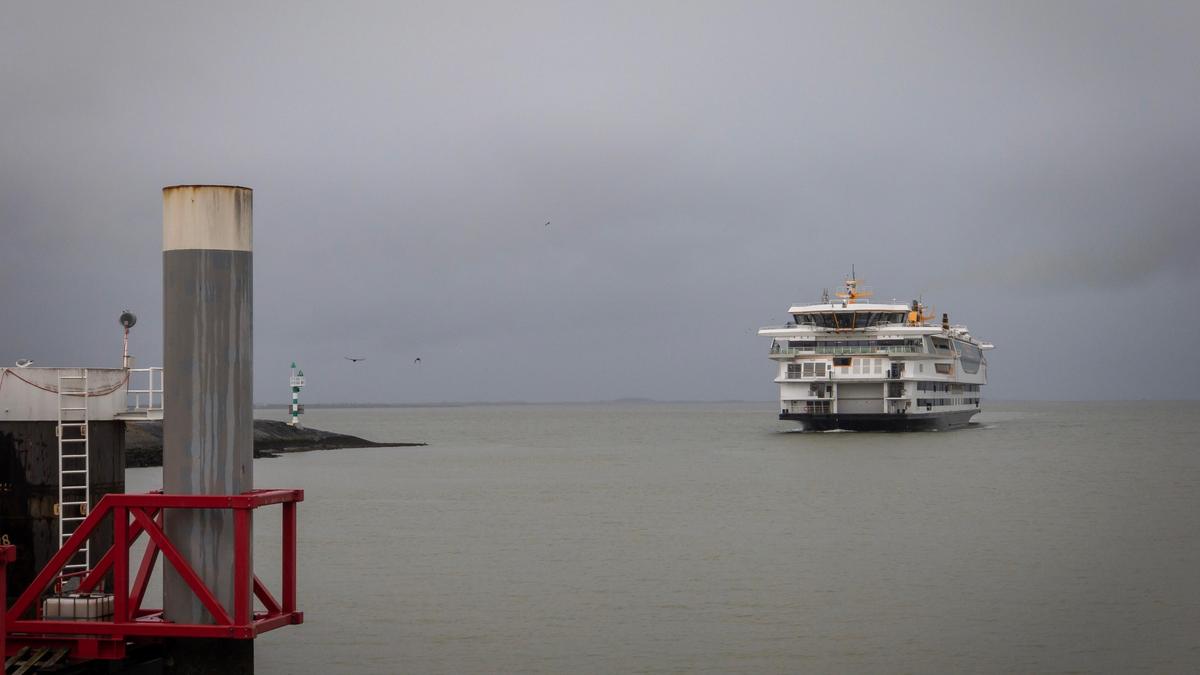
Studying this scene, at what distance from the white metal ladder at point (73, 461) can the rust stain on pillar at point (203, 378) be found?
246 cm

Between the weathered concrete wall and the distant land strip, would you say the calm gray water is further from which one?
the distant land strip

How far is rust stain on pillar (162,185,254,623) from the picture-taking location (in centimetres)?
1234

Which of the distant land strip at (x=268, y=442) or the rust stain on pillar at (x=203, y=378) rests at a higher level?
the rust stain on pillar at (x=203, y=378)

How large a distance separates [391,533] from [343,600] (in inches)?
528

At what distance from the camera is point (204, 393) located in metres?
12.4

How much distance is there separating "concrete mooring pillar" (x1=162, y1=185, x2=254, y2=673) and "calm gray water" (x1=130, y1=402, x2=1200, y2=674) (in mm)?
7831

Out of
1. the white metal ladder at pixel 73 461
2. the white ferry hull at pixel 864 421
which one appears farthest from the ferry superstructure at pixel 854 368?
the white metal ladder at pixel 73 461

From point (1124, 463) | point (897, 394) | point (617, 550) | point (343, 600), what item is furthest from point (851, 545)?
point (897, 394)

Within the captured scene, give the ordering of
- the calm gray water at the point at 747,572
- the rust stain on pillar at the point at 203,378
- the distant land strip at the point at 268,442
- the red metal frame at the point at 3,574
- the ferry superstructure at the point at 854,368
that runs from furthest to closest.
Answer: the ferry superstructure at the point at 854,368
the distant land strip at the point at 268,442
the calm gray water at the point at 747,572
the rust stain on pillar at the point at 203,378
the red metal frame at the point at 3,574

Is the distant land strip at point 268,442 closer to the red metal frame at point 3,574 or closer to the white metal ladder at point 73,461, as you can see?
the white metal ladder at point 73,461

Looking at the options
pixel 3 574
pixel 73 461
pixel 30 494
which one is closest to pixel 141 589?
pixel 3 574

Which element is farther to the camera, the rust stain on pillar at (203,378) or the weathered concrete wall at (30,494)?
the weathered concrete wall at (30,494)

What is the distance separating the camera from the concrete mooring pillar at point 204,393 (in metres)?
12.4

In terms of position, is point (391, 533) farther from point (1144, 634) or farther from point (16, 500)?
point (16, 500)
